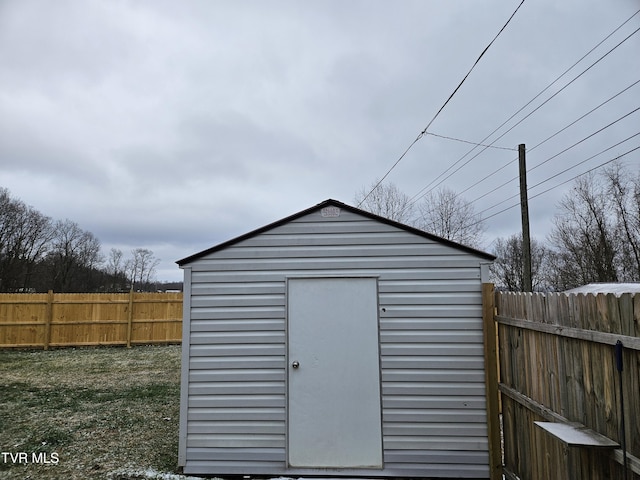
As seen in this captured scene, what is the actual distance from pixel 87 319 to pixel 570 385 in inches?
524

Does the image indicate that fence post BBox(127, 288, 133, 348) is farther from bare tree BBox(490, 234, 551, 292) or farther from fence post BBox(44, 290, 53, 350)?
bare tree BBox(490, 234, 551, 292)

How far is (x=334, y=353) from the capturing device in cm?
361

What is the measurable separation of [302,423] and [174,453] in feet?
5.48

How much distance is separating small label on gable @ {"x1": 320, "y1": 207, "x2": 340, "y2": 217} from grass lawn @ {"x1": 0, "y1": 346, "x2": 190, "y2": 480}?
115 inches

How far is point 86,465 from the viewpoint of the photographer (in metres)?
3.80

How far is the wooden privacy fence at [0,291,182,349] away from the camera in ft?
37.5

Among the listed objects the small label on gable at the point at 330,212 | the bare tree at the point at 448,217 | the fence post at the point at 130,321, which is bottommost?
the fence post at the point at 130,321

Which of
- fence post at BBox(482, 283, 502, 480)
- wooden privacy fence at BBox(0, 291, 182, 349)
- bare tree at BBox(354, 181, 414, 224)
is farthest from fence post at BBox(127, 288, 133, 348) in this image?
fence post at BBox(482, 283, 502, 480)

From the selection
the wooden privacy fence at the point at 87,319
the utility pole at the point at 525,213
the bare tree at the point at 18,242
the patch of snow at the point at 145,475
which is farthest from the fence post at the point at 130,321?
the bare tree at the point at 18,242

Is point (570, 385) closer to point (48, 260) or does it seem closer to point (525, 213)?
point (525, 213)

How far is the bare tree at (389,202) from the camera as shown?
56.9 feet

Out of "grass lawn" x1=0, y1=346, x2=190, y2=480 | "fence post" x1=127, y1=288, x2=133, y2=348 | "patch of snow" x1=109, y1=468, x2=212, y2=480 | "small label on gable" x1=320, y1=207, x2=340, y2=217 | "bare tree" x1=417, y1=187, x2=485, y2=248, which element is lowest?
"grass lawn" x1=0, y1=346, x2=190, y2=480

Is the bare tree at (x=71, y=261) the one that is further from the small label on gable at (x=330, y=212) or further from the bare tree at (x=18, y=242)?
the small label on gable at (x=330, y=212)

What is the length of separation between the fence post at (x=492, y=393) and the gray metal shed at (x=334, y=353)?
72 mm
